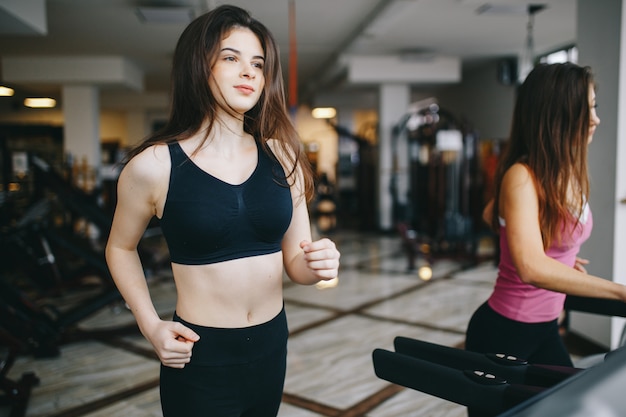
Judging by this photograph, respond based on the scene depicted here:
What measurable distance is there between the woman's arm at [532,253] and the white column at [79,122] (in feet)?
30.6

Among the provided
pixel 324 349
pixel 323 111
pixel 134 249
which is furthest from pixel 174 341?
pixel 323 111

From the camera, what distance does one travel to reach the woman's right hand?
109 cm

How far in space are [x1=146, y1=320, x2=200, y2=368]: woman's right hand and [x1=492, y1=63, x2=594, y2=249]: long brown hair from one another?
104 cm

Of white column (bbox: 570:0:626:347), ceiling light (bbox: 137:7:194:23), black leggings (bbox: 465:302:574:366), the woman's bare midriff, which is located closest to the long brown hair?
black leggings (bbox: 465:302:574:366)

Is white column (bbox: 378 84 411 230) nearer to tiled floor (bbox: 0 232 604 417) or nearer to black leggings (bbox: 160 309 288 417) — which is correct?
tiled floor (bbox: 0 232 604 417)

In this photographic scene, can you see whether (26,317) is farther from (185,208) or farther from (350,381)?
(185,208)

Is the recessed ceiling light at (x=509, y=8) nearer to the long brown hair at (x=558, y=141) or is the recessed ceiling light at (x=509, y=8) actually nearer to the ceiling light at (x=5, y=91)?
the ceiling light at (x=5, y=91)

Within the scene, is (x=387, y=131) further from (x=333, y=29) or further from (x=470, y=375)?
(x=470, y=375)

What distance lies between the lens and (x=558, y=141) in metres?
1.55

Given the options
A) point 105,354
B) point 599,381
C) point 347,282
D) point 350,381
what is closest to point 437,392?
point 599,381

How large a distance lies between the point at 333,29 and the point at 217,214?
710 centimetres

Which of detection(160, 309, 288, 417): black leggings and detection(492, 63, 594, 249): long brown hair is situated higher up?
detection(492, 63, 594, 249): long brown hair

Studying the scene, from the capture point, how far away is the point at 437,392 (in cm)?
95

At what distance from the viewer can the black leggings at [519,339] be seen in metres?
1.59
